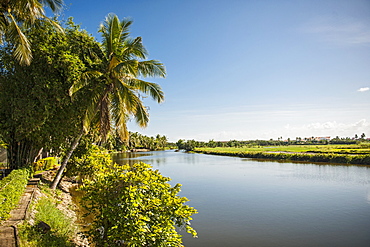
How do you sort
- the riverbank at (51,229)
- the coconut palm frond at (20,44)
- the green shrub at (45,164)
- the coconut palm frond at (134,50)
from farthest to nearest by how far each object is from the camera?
the green shrub at (45,164) < the coconut palm frond at (134,50) < the coconut palm frond at (20,44) < the riverbank at (51,229)

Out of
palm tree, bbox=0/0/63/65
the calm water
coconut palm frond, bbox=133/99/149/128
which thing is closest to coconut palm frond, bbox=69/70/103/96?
palm tree, bbox=0/0/63/65

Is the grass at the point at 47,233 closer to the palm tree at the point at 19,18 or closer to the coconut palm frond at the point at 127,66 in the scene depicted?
the palm tree at the point at 19,18

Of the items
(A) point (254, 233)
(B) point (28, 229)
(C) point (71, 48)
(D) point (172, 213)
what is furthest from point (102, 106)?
(A) point (254, 233)

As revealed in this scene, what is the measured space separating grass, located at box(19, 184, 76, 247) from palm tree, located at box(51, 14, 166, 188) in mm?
3080

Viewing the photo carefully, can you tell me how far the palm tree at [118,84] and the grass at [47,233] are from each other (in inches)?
121

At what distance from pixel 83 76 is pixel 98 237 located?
19.7ft

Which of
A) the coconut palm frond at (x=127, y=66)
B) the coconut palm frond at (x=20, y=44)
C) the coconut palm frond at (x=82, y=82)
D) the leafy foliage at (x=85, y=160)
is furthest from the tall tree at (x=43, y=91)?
the leafy foliage at (x=85, y=160)

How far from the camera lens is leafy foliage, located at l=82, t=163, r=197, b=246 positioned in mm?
4129

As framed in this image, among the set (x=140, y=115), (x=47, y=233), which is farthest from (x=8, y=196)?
(x=140, y=115)

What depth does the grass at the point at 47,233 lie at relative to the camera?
185 inches

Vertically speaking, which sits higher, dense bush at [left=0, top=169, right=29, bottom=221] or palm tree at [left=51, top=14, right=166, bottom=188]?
palm tree at [left=51, top=14, right=166, bottom=188]

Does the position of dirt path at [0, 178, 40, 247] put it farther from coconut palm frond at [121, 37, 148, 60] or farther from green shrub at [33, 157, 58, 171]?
green shrub at [33, 157, 58, 171]

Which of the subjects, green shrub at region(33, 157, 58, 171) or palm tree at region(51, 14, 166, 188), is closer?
palm tree at region(51, 14, 166, 188)

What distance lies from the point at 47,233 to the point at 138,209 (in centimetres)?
264
